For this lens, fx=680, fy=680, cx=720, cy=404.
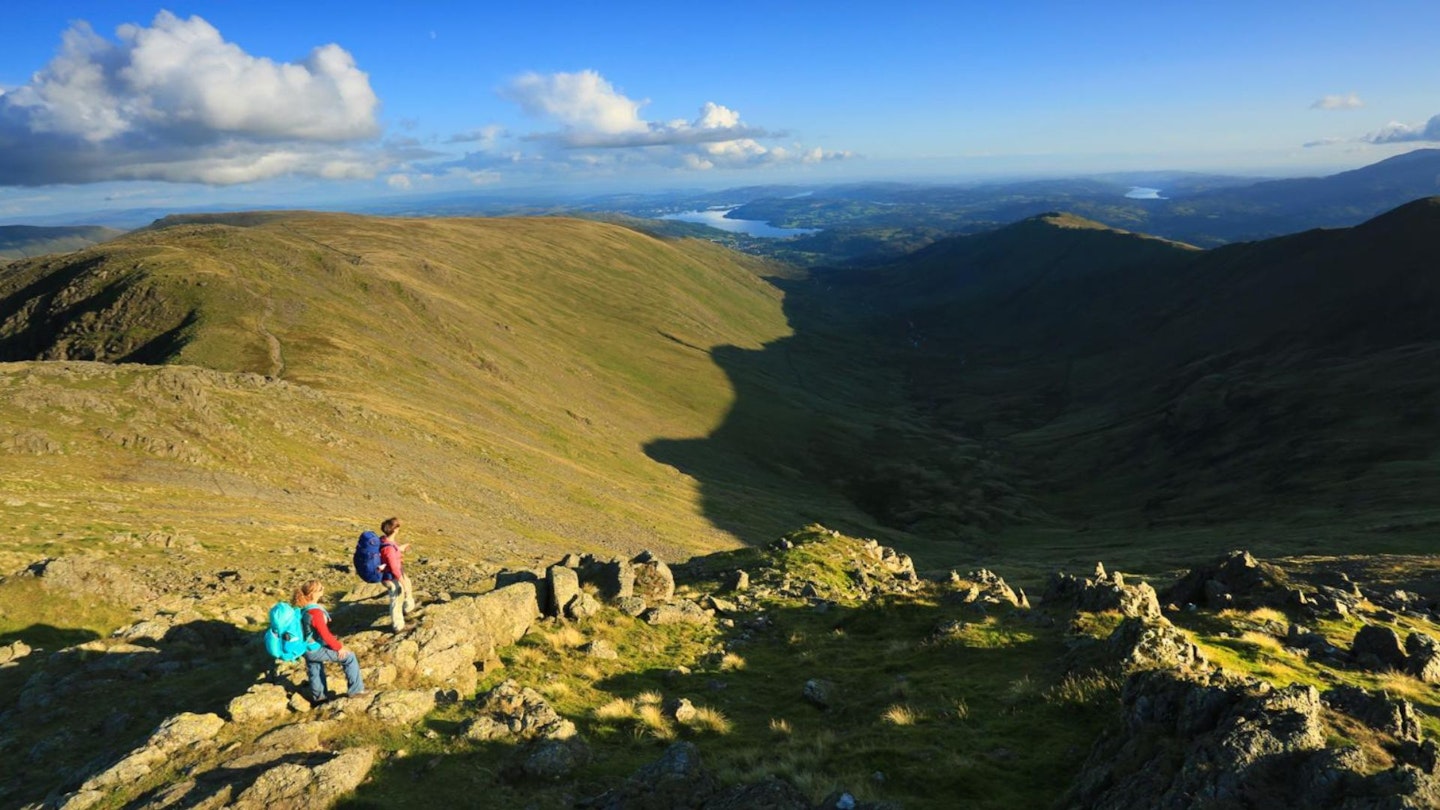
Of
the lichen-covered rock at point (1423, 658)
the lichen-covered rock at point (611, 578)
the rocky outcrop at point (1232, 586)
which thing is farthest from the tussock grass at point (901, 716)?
the rocky outcrop at point (1232, 586)

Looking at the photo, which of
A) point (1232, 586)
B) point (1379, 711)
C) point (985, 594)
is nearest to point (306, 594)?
point (1379, 711)

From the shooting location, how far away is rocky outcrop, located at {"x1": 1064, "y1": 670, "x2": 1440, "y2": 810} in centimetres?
1005

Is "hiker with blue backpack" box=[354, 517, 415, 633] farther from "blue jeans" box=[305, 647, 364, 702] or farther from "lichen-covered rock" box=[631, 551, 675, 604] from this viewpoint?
"lichen-covered rock" box=[631, 551, 675, 604]

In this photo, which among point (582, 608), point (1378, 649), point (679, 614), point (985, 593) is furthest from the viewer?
point (985, 593)

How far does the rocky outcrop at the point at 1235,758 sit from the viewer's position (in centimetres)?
1005

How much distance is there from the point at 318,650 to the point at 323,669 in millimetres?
550

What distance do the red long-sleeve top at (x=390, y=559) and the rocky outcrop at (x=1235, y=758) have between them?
18769 millimetres

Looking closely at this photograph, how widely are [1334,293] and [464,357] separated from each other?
749ft

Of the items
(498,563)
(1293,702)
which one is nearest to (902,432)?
(498,563)

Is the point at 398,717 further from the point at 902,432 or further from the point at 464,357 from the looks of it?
the point at 902,432

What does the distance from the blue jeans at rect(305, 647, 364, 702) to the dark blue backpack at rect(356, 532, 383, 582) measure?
13.4 ft

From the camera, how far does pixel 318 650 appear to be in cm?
1666

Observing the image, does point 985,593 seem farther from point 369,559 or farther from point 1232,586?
point 369,559

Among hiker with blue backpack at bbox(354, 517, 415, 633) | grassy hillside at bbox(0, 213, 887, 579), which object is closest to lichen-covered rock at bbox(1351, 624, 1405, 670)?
hiker with blue backpack at bbox(354, 517, 415, 633)
